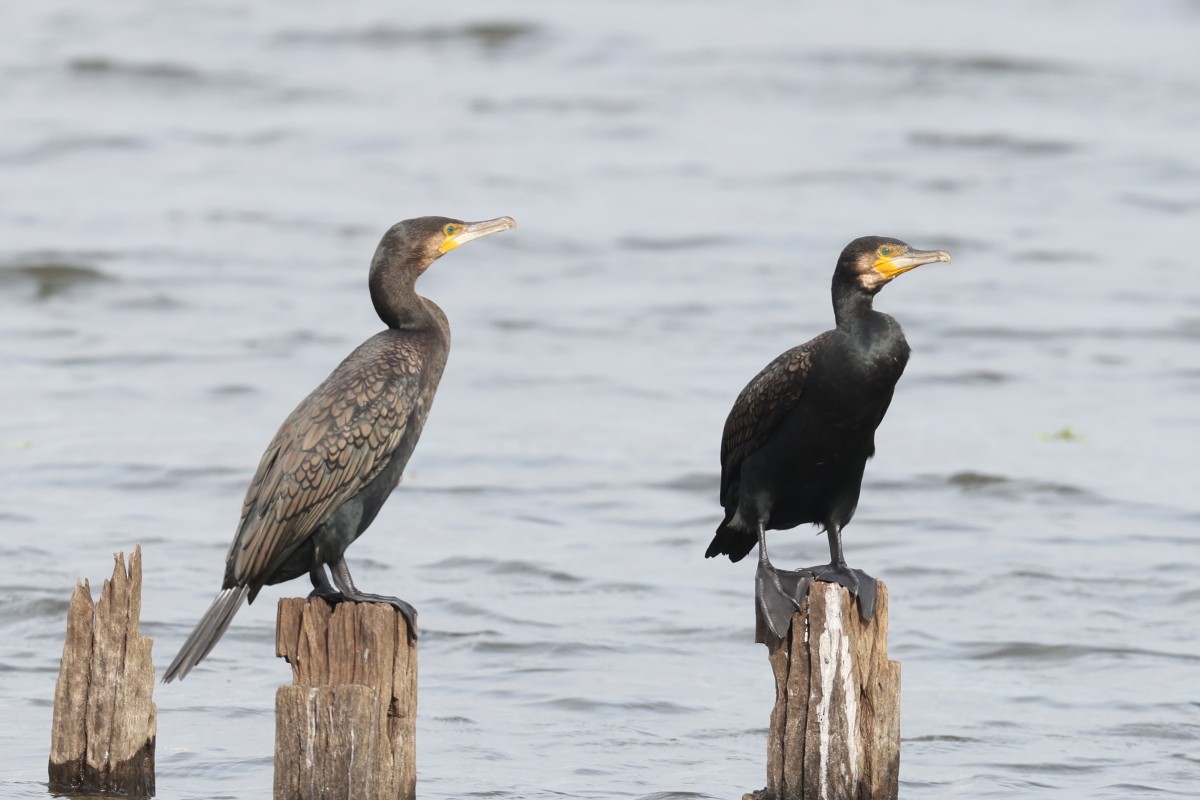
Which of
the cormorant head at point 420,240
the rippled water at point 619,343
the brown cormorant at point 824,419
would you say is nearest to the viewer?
the brown cormorant at point 824,419

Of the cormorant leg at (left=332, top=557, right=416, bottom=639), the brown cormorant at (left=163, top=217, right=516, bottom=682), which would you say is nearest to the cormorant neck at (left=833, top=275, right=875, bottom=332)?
the brown cormorant at (left=163, top=217, right=516, bottom=682)

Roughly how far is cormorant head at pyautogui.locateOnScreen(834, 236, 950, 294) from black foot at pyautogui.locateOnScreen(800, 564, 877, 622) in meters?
0.93

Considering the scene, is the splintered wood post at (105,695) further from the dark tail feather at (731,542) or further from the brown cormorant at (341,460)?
the dark tail feather at (731,542)

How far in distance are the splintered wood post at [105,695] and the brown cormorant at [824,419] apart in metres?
2.04

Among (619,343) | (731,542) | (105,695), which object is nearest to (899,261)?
(731,542)

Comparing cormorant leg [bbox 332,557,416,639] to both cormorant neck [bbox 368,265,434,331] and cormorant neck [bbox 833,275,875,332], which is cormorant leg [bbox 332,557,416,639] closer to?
cormorant neck [bbox 368,265,434,331]

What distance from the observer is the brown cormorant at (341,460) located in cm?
616

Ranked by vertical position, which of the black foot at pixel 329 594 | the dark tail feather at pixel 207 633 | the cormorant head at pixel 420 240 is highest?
the cormorant head at pixel 420 240

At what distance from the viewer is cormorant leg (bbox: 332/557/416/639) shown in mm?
5906

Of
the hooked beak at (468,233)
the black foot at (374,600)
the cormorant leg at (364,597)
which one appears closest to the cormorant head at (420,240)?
the hooked beak at (468,233)

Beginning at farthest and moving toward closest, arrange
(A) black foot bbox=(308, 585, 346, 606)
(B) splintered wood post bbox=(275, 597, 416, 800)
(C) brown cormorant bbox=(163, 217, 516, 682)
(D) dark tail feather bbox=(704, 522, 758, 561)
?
(D) dark tail feather bbox=(704, 522, 758, 561) → (C) brown cormorant bbox=(163, 217, 516, 682) → (A) black foot bbox=(308, 585, 346, 606) → (B) splintered wood post bbox=(275, 597, 416, 800)

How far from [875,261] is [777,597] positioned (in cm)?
114

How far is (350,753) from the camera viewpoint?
581 cm

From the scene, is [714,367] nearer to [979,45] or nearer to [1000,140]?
[1000,140]
